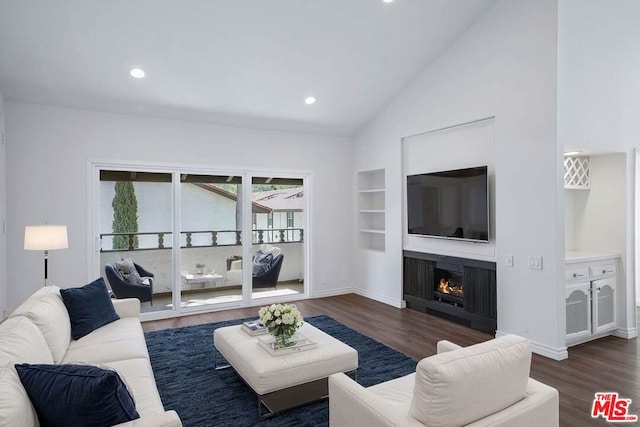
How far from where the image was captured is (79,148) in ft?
17.1

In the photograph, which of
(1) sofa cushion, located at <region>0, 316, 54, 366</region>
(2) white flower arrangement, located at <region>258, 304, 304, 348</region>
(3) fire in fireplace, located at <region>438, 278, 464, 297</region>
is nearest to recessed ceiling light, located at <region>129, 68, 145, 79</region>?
(1) sofa cushion, located at <region>0, 316, 54, 366</region>

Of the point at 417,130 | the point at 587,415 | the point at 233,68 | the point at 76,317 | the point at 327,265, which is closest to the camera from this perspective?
A: the point at 587,415

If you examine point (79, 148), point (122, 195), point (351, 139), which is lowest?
point (122, 195)

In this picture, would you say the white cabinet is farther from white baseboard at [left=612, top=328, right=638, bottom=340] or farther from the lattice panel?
the lattice panel

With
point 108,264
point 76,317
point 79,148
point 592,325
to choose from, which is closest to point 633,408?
point 592,325

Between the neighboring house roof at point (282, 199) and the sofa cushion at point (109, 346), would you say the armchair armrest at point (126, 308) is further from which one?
the neighboring house roof at point (282, 199)

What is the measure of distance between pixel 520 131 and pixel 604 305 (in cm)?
224

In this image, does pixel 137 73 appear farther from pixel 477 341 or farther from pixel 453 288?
pixel 477 341

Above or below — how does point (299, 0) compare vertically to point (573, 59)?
above

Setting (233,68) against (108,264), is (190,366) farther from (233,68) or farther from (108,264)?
(233,68)

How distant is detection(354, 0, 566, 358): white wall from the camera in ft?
13.3

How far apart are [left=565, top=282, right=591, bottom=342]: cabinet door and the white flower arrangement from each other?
3013 mm

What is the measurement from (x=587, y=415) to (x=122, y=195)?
5.61 meters

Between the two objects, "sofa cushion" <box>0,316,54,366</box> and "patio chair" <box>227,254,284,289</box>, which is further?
"patio chair" <box>227,254,284,289</box>
